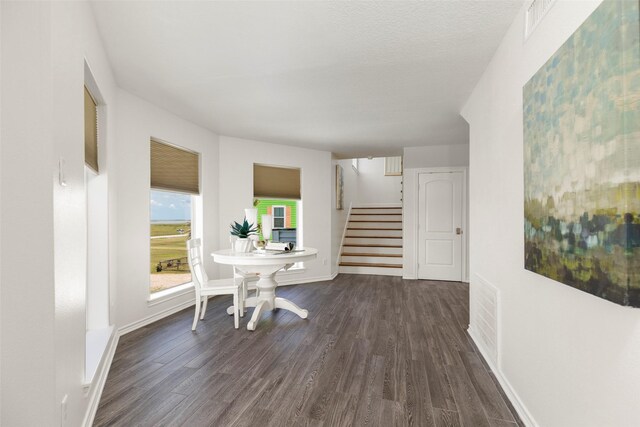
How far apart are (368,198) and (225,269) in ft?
18.3

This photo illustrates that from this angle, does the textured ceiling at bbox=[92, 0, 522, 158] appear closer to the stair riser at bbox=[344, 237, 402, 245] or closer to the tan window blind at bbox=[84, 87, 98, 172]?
the tan window blind at bbox=[84, 87, 98, 172]

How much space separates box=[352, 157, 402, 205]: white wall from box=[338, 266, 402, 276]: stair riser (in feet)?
10.4

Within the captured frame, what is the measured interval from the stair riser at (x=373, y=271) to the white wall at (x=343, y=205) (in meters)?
0.27

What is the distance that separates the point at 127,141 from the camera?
3.18 meters

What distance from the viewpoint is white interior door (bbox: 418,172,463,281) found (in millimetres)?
5516

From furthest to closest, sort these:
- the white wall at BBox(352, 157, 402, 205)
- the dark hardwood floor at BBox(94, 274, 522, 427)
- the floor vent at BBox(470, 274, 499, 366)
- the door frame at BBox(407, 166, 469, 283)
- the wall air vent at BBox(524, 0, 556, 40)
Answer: the white wall at BBox(352, 157, 402, 205) → the door frame at BBox(407, 166, 469, 283) → the floor vent at BBox(470, 274, 499, 366) → the dark hardwood floor at BBox(94, 274, 522, 427) → the wall air vent at BBox(524, 0, 556, 40)

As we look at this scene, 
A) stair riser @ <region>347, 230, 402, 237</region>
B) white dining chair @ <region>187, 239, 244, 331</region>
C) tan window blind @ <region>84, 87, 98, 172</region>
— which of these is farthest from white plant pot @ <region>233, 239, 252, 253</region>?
stair riser @ <region>347, 230, 402, 237</region>

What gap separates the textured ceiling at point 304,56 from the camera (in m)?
1.91

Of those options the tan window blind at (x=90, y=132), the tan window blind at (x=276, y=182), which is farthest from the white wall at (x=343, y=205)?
the tan window blind at (x=90, y=132)

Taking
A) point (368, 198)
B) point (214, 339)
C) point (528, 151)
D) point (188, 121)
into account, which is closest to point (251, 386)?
point (214, 339)

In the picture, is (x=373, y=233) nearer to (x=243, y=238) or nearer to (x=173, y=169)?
(x=243, y=238)

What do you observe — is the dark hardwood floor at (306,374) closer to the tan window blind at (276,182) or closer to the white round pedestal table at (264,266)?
the white round pedestal table at (264,266)

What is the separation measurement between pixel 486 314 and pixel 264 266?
2121mm

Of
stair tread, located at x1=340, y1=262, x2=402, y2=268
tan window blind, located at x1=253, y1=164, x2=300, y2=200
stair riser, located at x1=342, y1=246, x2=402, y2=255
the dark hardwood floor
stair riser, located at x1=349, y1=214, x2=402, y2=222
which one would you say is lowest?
the dark hardwood floor
